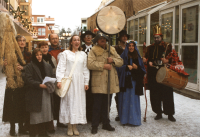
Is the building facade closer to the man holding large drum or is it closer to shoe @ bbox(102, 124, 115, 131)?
→ the man holding large drum

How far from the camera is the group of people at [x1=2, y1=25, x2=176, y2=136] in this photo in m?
3.93

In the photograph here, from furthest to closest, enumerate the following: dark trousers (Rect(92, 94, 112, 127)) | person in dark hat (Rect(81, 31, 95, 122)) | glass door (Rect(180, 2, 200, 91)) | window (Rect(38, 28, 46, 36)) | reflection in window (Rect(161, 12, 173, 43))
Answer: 1. window (Rect(38, 28, 46, 36))
2. reflection in window (Rect(161, 12, 173, 43))
3. glass door (Rect(180, 2, 200, 91))
4. person in dark hat (Rect(81, 31, 95, 122))
5. dark trousers (Rect(92, 94, 112, 127))

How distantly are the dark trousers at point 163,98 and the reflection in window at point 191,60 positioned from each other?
8.92ft

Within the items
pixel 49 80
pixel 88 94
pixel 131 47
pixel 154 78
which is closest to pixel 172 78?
pixel 154 78

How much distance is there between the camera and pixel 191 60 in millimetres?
7625

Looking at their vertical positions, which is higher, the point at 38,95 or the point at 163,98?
the point at 38,95

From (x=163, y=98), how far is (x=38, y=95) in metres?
2.87

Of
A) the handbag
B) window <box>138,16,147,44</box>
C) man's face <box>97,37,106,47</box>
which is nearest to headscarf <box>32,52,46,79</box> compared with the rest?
the handbag

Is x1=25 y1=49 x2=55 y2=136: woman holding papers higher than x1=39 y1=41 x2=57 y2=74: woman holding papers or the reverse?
the reverse

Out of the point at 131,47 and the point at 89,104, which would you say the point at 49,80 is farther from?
the point at 131,47

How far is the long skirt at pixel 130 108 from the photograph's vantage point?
15.4 ft

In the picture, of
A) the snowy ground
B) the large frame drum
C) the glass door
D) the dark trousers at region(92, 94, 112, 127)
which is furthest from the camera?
the glass door

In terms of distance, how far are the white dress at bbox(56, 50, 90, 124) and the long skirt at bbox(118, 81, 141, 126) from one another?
977 millimetres

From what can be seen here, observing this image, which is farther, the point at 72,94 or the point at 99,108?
the point at 99,108
